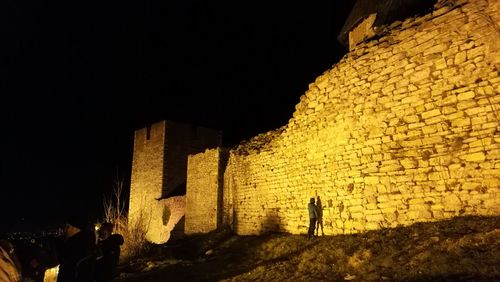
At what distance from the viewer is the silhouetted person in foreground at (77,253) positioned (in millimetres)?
4465

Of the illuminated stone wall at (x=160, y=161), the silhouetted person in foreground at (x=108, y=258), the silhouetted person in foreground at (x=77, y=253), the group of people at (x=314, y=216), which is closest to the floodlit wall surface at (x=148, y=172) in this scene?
the illuminated stone wall at (x=160, y=161)

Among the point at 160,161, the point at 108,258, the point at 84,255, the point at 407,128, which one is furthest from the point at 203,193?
the point at 84,255

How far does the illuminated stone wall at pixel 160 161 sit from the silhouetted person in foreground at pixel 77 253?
17.1 m

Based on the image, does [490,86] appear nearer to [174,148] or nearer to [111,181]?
[174,148]

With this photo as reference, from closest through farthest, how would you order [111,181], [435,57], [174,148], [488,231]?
[488,231] → [435,57] → [174,148] → [111,181]

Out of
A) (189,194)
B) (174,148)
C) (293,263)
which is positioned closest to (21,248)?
(293,263)

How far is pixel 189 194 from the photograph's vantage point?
17.3 meters

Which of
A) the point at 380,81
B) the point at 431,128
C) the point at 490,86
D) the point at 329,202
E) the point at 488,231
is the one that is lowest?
the point at 488,231

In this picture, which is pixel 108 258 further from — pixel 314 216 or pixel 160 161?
pixel 160 161

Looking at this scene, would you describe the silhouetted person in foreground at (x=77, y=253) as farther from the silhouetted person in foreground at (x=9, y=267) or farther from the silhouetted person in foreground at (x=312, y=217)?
the silhouetted person in foreground at (x=312, y=217)

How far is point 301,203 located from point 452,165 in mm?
4368

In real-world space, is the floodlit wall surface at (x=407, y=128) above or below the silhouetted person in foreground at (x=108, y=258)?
above

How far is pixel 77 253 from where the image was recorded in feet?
15.0

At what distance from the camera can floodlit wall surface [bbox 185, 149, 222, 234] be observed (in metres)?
15.6
